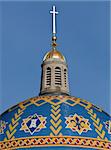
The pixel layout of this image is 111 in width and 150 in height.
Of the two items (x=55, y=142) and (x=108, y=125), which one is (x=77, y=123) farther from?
(x=108, y=125)

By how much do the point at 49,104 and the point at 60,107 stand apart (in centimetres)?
55

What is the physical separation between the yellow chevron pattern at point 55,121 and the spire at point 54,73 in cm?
213

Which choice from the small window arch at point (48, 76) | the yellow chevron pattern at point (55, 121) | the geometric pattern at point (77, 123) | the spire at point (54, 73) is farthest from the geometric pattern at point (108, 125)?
the small window arch at point (48, 76)

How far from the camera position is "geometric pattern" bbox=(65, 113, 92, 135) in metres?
30.0

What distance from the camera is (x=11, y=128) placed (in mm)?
30641

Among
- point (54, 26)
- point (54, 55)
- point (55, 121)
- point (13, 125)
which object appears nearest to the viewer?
point (55, 121)

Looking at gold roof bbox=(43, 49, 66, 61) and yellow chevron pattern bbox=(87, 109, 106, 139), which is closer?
yellow chevron pattern bbox=(87, 109, 106, 139)

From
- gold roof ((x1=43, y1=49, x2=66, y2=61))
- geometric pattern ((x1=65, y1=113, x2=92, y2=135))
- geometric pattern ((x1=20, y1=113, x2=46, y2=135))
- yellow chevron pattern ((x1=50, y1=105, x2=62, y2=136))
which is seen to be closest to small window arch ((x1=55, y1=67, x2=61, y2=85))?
gold roof ((x1=43, y1=49, x2=66, y2=61))

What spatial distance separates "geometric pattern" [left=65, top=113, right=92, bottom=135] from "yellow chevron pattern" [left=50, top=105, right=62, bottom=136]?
1.11 feet

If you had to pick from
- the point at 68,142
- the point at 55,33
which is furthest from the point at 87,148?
the point at 55,33

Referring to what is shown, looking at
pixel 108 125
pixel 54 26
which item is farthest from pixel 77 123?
pixel 54 26

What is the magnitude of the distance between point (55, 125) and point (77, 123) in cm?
92

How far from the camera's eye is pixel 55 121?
3020 cm

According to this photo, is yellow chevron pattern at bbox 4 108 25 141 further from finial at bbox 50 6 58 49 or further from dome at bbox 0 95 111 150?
finial at bbox 50 6 58 49
